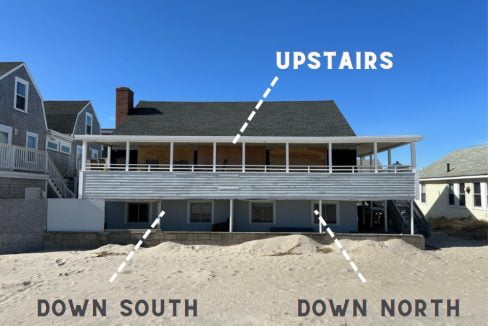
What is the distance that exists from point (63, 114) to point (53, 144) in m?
4.30

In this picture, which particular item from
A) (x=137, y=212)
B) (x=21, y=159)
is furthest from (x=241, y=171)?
(x=21, y=159)

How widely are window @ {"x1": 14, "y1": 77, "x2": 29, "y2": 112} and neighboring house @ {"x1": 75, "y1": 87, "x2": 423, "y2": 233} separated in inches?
210

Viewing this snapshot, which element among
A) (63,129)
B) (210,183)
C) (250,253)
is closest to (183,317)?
(250,253)

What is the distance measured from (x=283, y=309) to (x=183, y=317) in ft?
7.73

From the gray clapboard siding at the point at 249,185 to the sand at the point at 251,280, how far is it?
238cm

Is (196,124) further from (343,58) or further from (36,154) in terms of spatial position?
(343,58)

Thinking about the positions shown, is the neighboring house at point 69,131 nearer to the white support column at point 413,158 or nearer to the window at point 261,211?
the window at point 261,211

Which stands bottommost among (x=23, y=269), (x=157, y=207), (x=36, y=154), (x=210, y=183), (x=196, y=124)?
(x=23, y=269)

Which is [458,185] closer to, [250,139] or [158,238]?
[250,139]

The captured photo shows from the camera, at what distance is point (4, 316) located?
23.2 ft

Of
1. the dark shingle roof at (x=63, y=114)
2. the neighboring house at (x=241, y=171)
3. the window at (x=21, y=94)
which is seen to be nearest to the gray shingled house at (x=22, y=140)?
the window at (x=21, y=94)

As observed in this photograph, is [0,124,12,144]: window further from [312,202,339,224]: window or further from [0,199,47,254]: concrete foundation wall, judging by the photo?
[312,202,339,224]: window

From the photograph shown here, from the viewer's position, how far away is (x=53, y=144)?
2273cm

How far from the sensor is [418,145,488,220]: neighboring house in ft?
70.9
